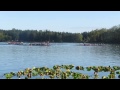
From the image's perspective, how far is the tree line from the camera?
24.1 feet

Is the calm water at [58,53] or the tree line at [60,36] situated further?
the calm water at [58,53]

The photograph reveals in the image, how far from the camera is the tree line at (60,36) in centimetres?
735

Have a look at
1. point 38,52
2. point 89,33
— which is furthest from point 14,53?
point 89,33

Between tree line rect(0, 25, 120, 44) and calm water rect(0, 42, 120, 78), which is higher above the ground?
tree line rect(0, 25, 120, 44)

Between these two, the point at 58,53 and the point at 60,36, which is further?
the point at 58,53

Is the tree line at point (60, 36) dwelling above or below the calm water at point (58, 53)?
above

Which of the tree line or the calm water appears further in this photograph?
the calm water

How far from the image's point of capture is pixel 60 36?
801cm
